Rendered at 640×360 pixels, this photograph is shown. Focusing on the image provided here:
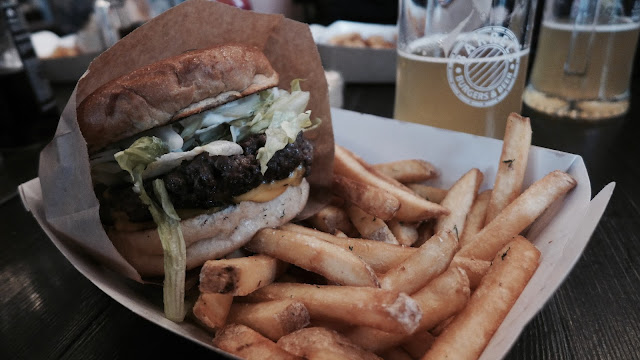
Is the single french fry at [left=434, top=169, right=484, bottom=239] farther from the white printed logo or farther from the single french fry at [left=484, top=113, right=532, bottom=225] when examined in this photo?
the white printed logo

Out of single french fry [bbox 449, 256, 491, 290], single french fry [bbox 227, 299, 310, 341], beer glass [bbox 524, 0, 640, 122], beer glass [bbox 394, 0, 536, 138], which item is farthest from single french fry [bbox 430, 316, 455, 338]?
beer glass [bbox 524, 0, 640, 122]

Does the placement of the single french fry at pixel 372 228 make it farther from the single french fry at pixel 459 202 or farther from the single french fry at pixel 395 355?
the single french fry at pixel 395 355

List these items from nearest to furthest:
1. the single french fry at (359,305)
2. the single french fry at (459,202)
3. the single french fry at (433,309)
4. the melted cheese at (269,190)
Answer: the single french fry at (359,305), the single french fry at (433,309), the melted cheese at (269,190), the single french fry at (459,202)

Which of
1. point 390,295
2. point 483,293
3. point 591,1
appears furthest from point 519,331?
point 591,1

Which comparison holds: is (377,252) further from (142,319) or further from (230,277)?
(142,319)

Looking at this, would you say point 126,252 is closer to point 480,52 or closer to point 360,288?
point 360,288

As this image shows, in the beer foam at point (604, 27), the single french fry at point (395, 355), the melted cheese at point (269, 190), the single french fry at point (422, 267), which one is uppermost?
the beer foam at point (604, 27)

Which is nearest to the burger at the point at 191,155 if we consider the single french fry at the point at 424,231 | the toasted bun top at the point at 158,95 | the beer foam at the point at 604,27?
the toasted bun top at the point at 158,95
